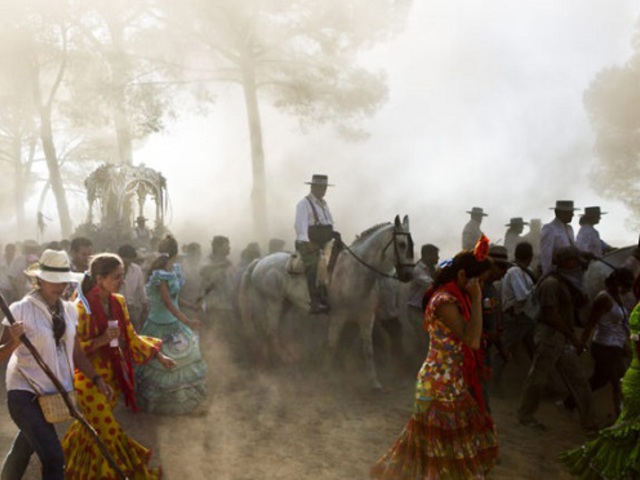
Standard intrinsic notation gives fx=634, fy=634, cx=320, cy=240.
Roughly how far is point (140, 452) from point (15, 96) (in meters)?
27.7

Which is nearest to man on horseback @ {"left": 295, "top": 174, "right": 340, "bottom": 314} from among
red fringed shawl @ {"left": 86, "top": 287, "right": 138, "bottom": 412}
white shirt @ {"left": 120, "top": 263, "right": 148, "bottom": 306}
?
white shirt @ {"left": 120, "top": 263, "right": 148, "bottom": 306}

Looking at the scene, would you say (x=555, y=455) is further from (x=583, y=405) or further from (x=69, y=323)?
(x=69, y=323)

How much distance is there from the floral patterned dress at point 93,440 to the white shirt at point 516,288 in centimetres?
466

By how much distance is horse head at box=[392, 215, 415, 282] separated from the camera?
8164mm

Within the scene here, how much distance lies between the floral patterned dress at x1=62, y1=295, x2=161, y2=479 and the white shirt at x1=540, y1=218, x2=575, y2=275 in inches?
236

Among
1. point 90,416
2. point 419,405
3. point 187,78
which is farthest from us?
point 187,78

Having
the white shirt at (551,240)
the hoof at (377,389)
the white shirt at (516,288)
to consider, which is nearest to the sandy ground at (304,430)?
the hoof at (377,389)

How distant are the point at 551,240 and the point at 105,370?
20.5 feet

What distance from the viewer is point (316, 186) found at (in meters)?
9.02

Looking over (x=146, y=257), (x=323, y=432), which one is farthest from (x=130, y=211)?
(x=323, y=432)

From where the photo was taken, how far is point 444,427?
12.9ft

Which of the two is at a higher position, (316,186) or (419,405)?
(316,186)

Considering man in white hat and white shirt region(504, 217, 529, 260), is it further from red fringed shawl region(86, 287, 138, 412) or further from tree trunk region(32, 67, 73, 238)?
tree trunk region(32, 67, 73, 238)

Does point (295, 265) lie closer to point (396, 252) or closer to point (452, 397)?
point (396, 252)
